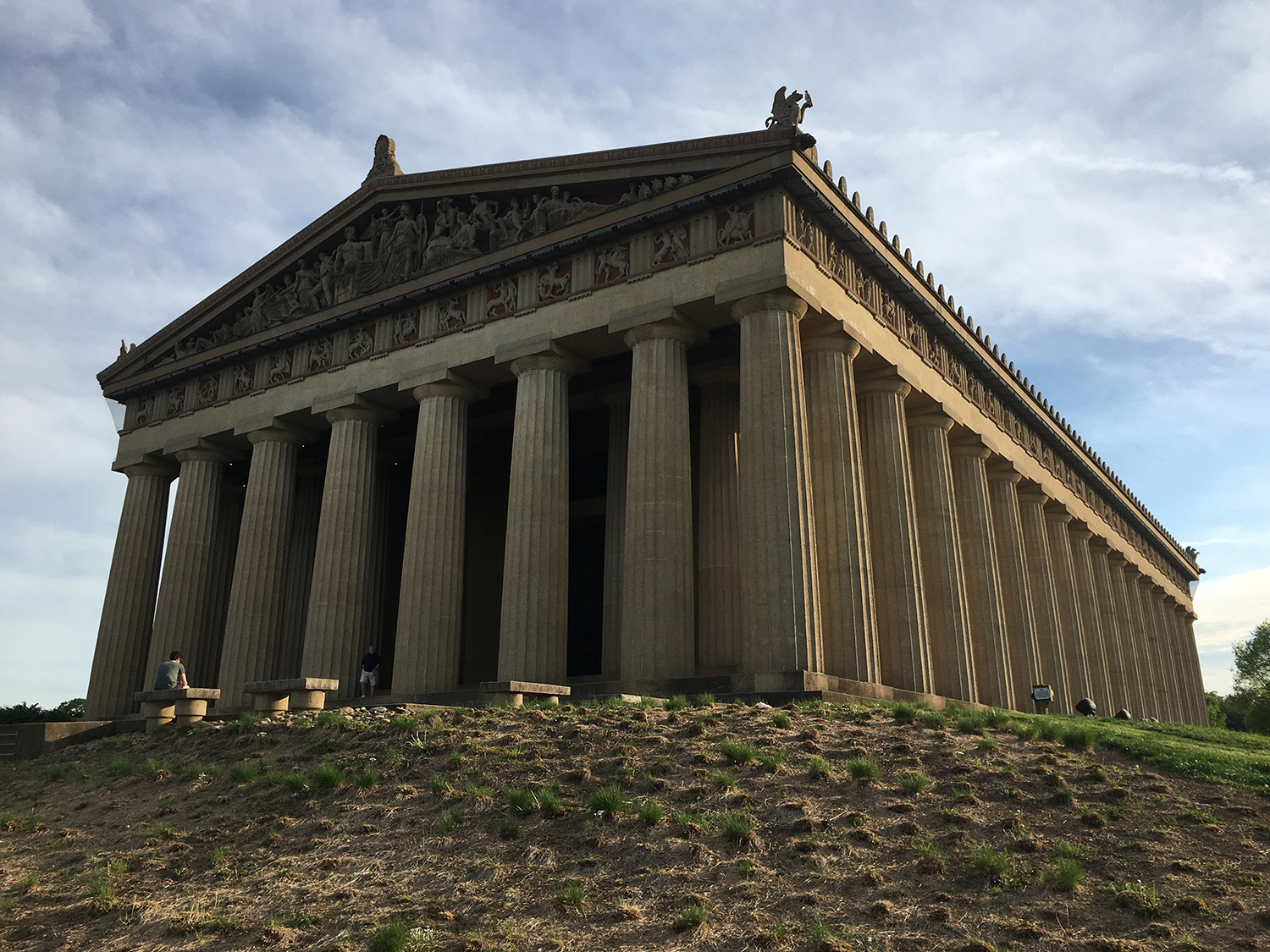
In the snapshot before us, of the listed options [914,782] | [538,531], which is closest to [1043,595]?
[538,531]

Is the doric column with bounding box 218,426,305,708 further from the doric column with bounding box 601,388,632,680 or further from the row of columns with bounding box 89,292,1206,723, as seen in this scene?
the doric column with bounding box 601,388,632,680

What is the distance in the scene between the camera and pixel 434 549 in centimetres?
2977

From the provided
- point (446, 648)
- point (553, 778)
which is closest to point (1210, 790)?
point (553, 778)

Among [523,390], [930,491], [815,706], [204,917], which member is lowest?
[204,917]

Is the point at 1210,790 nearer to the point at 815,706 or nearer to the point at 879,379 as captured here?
the point at 815,706

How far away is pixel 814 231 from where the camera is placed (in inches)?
1080

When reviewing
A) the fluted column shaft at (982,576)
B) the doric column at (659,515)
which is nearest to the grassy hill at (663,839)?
the doric column at (659,515)

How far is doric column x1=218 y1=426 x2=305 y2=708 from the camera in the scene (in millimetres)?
33156

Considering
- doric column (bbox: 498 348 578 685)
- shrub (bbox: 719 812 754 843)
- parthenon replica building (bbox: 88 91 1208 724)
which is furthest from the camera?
doric column (bbox: 498 348 578 685)

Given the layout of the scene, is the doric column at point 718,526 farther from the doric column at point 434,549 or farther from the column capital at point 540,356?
the doric column at point 434,549

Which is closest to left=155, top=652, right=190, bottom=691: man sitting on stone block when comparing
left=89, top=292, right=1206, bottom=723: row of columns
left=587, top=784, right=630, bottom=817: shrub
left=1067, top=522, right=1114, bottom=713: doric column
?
left=89, top=292, right=1206, bottom=723: row of columns

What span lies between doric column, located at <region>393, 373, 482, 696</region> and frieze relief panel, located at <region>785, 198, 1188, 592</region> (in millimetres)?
11231

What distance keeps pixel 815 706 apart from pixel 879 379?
13.3 metres

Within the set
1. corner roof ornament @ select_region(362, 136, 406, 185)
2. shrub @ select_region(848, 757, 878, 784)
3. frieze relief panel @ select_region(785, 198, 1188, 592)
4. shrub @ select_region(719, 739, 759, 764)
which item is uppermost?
corner roof ornament @ select_region(362, 136, 406, 185)
